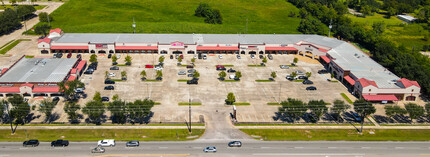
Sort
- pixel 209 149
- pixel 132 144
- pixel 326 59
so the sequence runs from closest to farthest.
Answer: pixel 209 149 → pixel 132 144 → pixel 326 59

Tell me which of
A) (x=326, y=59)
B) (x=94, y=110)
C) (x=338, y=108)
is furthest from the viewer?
(x=326, y=59)

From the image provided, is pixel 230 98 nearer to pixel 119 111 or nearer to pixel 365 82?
pixel 119 111

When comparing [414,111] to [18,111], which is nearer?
[18,111]

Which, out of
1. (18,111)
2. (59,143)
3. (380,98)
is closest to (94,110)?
(59,143)

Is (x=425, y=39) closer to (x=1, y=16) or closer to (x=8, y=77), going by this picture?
(x=8, y=77)

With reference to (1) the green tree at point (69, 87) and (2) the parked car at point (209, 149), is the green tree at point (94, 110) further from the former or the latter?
(2) the parked car at point (209, 149)

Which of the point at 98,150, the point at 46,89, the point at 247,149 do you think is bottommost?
the point at 247,149

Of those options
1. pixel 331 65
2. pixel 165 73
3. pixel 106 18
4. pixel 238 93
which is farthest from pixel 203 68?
pixel 106 18
